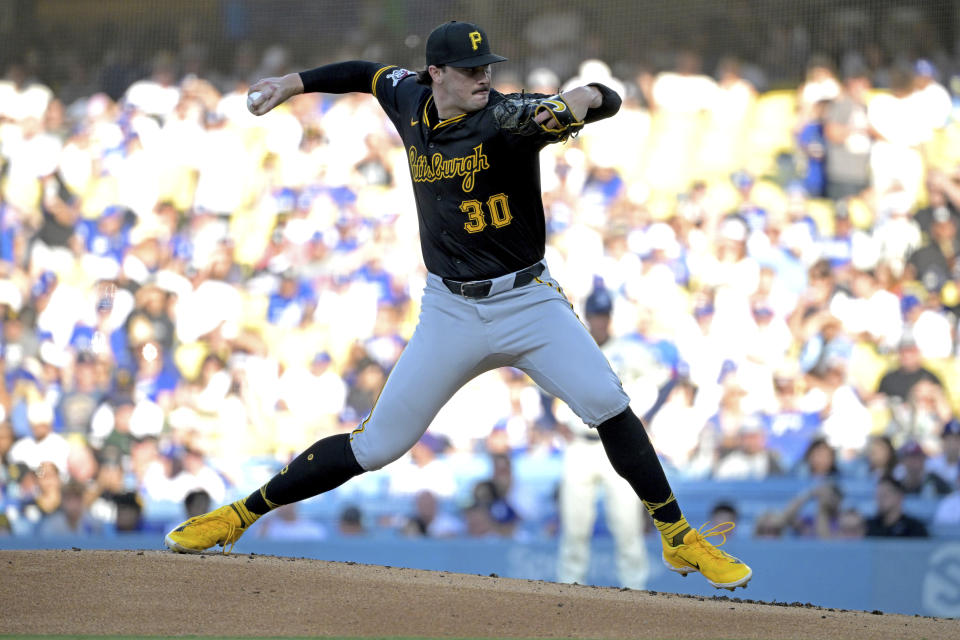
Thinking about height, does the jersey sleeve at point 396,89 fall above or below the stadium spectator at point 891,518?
above

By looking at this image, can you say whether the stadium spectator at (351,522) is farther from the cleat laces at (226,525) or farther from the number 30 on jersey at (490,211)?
the number 30 on jersey at (490,211)

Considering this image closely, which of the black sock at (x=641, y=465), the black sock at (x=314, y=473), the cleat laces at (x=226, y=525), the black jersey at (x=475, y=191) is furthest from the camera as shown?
the cleat laces at (x=226, y=525)

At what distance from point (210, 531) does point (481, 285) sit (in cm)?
131

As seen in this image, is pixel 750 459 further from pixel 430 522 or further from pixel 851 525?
pixel 430 522

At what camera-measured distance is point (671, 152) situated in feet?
28.6

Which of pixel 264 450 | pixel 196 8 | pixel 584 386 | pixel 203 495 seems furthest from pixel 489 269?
pixel 196 8

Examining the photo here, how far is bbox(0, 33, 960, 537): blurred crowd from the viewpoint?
7.62 metres

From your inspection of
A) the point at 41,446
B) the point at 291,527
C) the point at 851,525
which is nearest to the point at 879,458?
the point at 851,525

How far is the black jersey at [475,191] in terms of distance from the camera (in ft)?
11.3

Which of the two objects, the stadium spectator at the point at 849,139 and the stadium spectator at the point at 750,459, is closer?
the stadium spectator at the point at 750,459

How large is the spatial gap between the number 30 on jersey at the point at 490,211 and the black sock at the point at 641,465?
2.31 ft

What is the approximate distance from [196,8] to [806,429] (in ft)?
19.5

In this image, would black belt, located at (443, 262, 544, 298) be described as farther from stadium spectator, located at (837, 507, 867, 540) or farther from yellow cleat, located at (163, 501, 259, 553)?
stadium spectator, located at (837, 507, 867, 540)

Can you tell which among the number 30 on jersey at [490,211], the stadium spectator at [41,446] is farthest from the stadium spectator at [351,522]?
the number 30 on jersey at [490,211]
